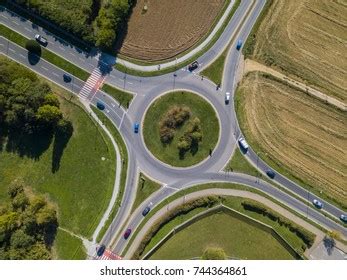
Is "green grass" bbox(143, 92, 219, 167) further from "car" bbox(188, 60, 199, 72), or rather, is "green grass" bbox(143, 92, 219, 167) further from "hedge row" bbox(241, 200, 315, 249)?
"hedge row" bbox(241, 200, 315, 249)

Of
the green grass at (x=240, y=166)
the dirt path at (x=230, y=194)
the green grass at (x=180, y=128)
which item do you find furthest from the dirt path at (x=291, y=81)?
the dirt path at (x=230, y=194)

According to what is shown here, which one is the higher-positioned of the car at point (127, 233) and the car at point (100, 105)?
the car at point (100, 105)

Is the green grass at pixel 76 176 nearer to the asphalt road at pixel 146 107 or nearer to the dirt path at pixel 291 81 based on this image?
the asphalt road at pixel 146 107

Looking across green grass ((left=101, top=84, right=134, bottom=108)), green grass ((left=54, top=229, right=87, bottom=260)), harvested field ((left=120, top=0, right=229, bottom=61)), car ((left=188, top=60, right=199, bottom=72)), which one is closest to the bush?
green grass ((left=101, top=84, right=134, bottom=108))

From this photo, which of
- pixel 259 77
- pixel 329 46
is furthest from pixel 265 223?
pixel 329 46

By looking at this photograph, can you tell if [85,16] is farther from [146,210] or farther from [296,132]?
[296,132]

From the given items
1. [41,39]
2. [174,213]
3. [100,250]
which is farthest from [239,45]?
[100,250]
